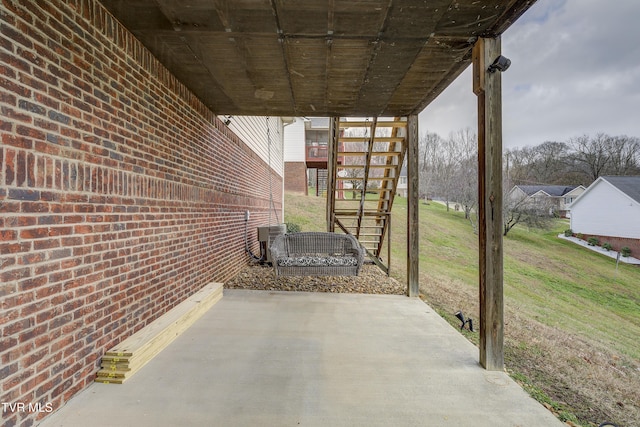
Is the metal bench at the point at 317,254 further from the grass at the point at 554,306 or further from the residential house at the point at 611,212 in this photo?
the residential house at the point at 611,212

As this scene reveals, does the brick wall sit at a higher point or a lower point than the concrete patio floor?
higher

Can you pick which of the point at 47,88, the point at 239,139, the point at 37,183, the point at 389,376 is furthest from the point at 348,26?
the point at 239,139

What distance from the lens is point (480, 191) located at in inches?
103

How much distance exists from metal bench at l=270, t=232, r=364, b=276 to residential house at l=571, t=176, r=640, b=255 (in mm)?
20806

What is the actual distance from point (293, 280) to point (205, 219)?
2268 mm

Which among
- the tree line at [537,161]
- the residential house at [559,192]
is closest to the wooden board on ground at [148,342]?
the tree line at [537,161]

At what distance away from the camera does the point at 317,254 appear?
5254 mm

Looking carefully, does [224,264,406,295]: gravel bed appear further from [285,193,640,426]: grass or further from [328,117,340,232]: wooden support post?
[328,117,340,232]: wooden support post

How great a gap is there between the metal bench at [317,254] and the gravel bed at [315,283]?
23.0 inches

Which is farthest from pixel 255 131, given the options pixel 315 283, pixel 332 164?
pixel 315 283

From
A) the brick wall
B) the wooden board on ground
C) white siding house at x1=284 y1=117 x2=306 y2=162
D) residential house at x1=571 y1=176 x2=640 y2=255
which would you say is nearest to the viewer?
the brick wall

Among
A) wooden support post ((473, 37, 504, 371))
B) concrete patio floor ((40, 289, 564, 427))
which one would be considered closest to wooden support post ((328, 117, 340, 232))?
wooden support post ((473, 37, 504, 371))

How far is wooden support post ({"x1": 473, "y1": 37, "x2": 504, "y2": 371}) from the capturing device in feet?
8.19

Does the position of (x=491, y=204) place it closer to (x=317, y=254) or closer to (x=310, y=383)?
(x=310, y=383)
